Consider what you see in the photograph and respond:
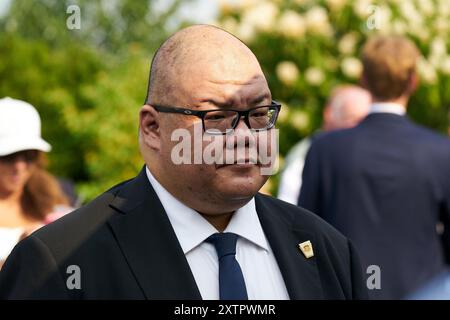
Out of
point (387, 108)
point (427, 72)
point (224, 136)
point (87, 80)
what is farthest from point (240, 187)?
point (87, 80)

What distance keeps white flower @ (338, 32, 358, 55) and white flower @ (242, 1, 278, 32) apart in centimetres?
68

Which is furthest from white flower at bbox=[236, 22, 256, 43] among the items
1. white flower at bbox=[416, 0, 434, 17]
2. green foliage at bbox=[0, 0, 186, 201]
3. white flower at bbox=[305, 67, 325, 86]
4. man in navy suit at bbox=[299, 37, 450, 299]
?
man in navy suit at bbox=[299, 37, 450, 299]

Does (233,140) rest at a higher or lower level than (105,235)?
higher

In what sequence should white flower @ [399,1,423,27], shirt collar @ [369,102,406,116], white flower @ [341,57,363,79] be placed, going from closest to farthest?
shirt collar @ [369,102,406,116], white flower @ [399,1,423,27], white flower @ [341,57,363,79]

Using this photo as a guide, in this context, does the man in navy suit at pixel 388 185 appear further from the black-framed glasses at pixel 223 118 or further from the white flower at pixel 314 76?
the white flower at pixel 314 76

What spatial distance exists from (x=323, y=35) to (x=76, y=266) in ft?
24.7

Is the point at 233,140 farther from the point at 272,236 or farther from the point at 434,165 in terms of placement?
the point at 434,165

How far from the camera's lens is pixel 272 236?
2596mm

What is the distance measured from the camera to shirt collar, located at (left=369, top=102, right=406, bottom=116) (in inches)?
206

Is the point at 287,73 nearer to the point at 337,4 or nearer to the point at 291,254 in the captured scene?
the point at 337,4

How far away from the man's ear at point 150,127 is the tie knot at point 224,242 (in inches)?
10.7

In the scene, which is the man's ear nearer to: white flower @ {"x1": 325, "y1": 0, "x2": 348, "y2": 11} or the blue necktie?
the blue necktie

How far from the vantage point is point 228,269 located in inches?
96.5
